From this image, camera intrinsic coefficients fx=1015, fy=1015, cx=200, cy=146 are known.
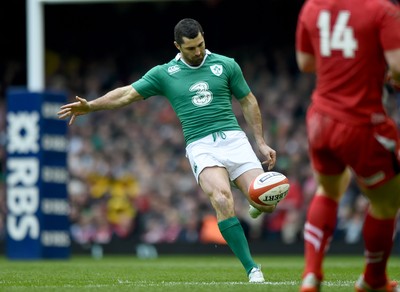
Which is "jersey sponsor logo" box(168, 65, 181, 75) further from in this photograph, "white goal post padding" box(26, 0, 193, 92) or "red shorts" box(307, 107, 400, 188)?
"white goal post padding" box(26, 0, 193, 92)

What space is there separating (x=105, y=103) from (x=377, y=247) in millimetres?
3608

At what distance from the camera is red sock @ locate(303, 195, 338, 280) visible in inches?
240

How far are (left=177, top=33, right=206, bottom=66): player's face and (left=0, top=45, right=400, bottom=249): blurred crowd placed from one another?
32.6 feet

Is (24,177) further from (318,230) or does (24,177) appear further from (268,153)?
(318,230)

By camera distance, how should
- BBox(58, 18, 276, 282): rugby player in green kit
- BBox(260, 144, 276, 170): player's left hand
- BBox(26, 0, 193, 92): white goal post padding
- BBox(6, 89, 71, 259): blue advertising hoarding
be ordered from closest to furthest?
BBox(58, 18, 276, 282): rugby player in green kit, BBox(260, 144, 276, 170): player's left hand, BBox(6, 89, 71, 259): blue advertising hoarding, BBox(26, 0, 193, 92): white goal post padding

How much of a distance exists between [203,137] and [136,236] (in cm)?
1094

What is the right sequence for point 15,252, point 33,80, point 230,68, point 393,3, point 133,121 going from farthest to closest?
point 133,121 → point 33,80 → point 15,252 → point 230,68 → point 393,3

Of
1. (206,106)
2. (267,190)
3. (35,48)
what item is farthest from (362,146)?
(35,48)

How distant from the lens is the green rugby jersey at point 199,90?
9305 mm

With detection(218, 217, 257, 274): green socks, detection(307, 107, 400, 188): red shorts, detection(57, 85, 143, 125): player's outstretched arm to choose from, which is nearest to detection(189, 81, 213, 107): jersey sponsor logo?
detection(57, 85, 143, 125): player's outstretched arm

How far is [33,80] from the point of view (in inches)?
669

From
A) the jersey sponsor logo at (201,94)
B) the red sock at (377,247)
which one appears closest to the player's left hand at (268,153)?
the jersey sponsor logo at (201,94)

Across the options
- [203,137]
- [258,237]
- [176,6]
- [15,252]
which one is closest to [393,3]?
[203,137]

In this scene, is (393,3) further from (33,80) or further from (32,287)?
(33,80)
